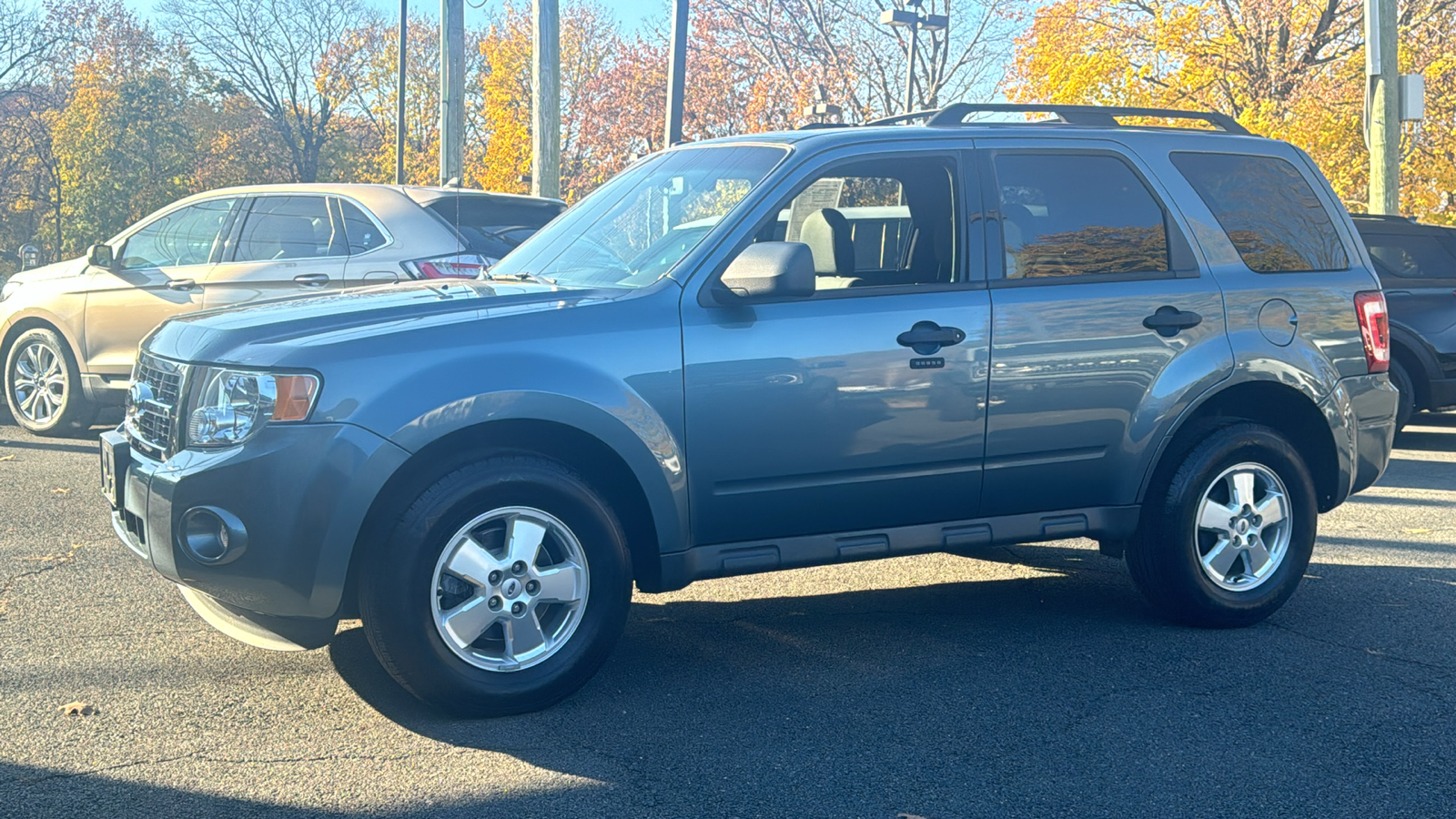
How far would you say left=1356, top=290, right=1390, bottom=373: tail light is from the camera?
5.49 m

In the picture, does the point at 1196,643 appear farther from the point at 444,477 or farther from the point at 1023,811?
the point at 444,477

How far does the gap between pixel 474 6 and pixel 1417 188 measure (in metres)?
17.7

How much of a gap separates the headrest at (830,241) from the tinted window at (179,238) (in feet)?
20.3

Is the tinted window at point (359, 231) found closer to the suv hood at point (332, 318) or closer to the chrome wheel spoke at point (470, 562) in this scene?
the suv hood at point (332, 318)

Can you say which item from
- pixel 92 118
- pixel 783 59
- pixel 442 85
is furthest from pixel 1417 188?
pixel 92 118

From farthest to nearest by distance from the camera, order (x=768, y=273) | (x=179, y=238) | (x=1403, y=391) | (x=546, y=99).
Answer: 1. (x=546, y=99)
2. (x=1403, y=391)
3. (x=179, y=238)
4. (x=768, y=273)

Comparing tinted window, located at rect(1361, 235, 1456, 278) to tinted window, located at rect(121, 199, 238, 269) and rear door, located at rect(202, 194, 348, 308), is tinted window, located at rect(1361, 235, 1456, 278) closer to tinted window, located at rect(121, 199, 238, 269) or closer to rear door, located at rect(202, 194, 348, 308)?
rear door, located at rect(202, 194, 348, 308)

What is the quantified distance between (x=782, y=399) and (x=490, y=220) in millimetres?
5086

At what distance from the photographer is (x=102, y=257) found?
9828 mm

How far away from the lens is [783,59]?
117 ft

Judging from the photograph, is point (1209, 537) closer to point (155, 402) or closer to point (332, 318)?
point (332, 318)

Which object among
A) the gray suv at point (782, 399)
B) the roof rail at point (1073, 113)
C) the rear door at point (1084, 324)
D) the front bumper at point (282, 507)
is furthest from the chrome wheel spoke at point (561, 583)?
the roof rail at point (1073, 113)

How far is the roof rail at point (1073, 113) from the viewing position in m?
5.21

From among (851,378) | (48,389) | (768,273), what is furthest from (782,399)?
(48,389)
